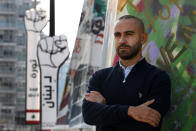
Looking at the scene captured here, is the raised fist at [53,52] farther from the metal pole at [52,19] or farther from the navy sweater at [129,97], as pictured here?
the navy sweater at [129,97]

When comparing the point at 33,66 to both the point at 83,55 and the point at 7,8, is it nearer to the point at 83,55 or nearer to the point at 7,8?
the point at 83,55

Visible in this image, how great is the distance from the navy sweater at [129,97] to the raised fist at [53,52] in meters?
7.40

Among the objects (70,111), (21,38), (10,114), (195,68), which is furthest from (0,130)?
(195,68)

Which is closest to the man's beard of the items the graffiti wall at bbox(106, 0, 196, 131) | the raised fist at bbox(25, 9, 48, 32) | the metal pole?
the graffiti wall at bbox(106, 0, 196, 131)

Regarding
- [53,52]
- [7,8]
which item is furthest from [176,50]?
[7,8]

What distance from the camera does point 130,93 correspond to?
7.27ft

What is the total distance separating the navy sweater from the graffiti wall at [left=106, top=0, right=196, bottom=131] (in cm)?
18

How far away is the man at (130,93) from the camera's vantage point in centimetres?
215

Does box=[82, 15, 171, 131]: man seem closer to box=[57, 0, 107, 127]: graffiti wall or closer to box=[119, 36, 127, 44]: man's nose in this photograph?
box=[119, 36, 127, 44]: man's nose

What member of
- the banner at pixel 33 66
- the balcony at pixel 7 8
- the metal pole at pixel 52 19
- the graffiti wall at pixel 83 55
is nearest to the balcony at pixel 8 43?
the balcony at pixel 7 8

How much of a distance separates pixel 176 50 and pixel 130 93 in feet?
1.36

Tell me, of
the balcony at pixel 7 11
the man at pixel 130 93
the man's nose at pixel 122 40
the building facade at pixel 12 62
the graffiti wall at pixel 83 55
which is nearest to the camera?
the man at pixel 130 93

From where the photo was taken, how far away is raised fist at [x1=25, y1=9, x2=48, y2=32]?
14312mm

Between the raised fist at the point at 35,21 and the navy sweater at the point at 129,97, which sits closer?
the navy sweater at the point at 129,97
